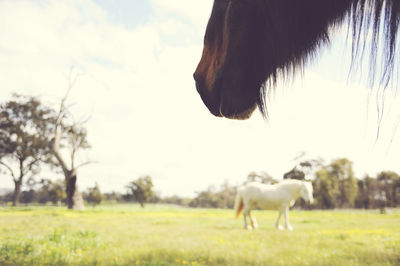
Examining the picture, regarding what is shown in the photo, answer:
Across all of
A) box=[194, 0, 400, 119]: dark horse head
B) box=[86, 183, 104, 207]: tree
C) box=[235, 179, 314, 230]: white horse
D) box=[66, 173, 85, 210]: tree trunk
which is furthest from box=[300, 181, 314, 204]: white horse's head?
box=[86, 183, 104, 207]: tree

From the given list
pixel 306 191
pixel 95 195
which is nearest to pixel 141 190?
pixel 95 195

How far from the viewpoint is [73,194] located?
1434cm

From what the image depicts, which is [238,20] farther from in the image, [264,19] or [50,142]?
[50,142]

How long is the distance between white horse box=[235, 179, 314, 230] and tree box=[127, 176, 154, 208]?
33966 millimetres

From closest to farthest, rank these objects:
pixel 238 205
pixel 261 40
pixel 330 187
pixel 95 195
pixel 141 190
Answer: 1. pixel 261 40
2. pixel 238 205
3. pixel 330 187
4. pixel 95 195
5. pixel 141 190

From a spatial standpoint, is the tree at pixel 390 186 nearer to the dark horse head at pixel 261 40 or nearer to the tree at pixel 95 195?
the dark horse head at pixel 261 40

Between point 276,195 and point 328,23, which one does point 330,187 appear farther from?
point 328,23

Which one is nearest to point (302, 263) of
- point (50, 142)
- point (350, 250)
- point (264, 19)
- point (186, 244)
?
point (350, 250)

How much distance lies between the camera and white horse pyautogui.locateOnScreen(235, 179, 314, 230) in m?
8.98

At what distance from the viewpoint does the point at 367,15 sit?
133 centimetres

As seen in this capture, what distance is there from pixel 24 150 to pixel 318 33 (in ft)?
33.3

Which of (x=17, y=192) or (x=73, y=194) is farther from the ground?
(x=17, y=192)

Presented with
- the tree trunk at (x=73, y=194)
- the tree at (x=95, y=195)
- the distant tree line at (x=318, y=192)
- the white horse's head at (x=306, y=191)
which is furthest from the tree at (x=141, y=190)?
the white horse's head at (x=306, y=191)

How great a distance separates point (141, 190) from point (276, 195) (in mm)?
35424
